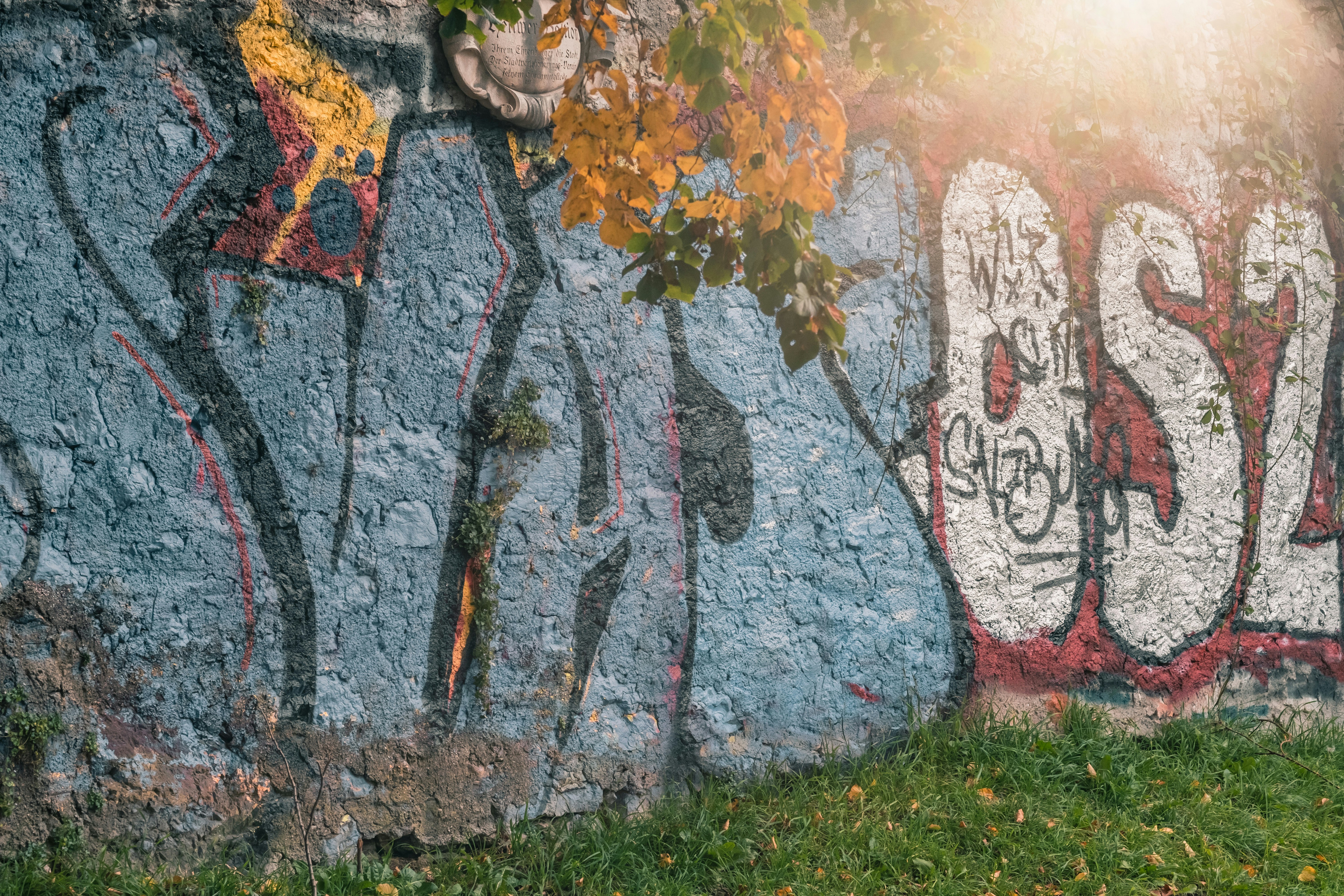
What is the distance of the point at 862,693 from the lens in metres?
2.96

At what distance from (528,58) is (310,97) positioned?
61 cm

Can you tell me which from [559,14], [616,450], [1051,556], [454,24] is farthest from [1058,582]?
[454,24]

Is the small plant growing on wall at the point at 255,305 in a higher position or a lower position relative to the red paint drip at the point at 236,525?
higher

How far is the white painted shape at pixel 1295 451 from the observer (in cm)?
370

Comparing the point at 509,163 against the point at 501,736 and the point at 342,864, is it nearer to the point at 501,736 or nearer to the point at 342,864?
the point at 501,736

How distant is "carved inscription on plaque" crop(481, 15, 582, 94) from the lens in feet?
8.21

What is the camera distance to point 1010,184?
3.33 meters

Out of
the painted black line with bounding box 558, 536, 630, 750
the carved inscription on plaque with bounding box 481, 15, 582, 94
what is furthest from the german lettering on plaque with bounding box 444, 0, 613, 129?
the painted black line with bounding box 558, 536, 630, 750

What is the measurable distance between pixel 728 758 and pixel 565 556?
84cm

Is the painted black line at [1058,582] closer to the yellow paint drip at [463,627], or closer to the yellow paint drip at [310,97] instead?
the yellow paint drip at [463,627]

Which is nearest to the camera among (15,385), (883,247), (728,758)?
(15,385)

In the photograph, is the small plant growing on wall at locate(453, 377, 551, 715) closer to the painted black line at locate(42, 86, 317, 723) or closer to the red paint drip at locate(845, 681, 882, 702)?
the painted black line at locate(42, 86, 317, 723)

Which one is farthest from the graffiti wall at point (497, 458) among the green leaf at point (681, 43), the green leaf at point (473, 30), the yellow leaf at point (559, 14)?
the green leaf at point (681, 43)

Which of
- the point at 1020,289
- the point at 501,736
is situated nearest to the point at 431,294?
the point at 501,736
